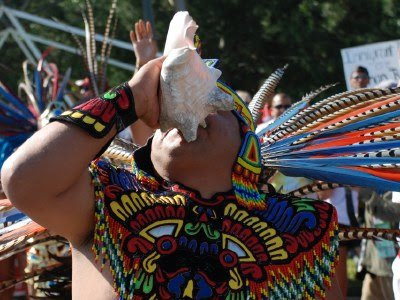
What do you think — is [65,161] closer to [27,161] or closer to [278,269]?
[27,161]

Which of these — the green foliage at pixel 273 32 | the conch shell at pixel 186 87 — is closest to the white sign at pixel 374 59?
the green foliage at pixel 273 32

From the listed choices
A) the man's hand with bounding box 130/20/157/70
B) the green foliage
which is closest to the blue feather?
the man's hand with bounding box 130/20/157/70

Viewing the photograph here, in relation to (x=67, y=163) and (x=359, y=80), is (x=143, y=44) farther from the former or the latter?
(x=359, y=80)

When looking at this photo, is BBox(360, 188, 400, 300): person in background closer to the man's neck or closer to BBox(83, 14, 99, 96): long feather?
BBox(83, 14, 99, 96): long feather

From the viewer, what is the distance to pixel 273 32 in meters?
12.5

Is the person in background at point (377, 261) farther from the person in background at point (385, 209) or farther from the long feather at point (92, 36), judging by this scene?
the long feather at point (92, 36)

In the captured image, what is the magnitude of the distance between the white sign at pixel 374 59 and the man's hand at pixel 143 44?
13.7 feet

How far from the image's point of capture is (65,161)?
2.26 metres

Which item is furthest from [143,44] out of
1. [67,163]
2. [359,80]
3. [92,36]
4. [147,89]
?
[359,80]

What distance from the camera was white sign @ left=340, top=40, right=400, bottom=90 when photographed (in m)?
8.23

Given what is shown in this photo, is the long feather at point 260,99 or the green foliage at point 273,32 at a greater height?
the green foliage at point 273,32

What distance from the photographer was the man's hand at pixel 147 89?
92.6 inches

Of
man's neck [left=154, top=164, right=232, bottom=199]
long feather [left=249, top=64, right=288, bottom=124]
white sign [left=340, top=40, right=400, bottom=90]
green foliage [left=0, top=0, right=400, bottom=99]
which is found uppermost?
green foliage [left=0, top=0, right=400, bottom=99]

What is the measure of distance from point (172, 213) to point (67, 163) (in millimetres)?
381
